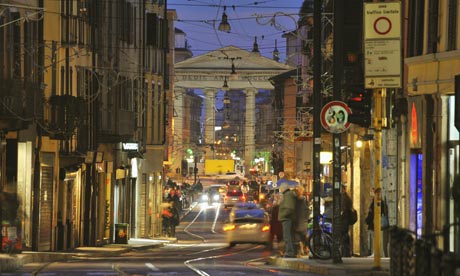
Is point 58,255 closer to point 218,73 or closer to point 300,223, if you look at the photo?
point 300,223

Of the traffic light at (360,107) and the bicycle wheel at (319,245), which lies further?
the bicycle wheel at (319,245)

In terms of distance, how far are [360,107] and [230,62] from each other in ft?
413

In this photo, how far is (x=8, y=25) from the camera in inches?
1237

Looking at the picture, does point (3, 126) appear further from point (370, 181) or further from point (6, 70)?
point (370, 181)

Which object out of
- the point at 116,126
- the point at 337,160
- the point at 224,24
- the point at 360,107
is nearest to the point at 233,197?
the point at 224,24

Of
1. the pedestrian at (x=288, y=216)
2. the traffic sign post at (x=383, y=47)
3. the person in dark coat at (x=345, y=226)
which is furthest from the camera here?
the person in dark coat at (x=345, y=226)

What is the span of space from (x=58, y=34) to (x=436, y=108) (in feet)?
52.3

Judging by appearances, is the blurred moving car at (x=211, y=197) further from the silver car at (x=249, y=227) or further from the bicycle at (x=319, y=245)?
the bicycle at (x=319, y=245)

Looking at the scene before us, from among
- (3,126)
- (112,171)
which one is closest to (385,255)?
(3,126)

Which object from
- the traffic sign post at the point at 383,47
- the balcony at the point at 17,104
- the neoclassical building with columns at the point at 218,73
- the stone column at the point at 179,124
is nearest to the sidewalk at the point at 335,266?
the traffic sign post at the point at 383,47

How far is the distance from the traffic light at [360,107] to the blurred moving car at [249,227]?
53.6 feet

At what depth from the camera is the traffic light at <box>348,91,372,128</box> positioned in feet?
76.5

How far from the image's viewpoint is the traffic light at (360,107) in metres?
23.3

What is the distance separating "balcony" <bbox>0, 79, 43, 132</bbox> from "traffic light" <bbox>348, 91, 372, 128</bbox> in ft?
31.6
